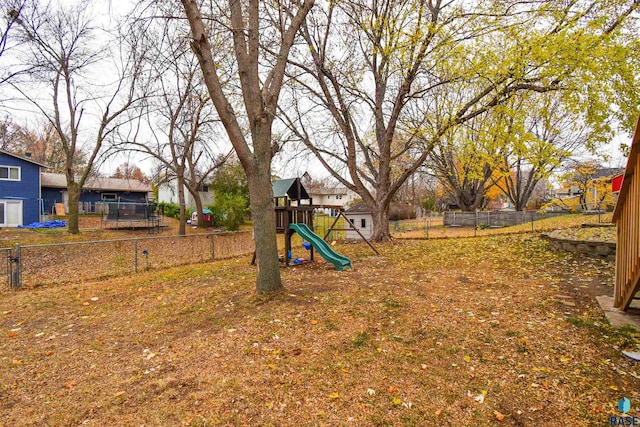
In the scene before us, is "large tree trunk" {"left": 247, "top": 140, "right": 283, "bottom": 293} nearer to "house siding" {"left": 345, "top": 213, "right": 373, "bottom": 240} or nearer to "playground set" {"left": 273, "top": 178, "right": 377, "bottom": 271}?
"playground set" {"left": 273, "top": 178, "right": 377, "bottom": 271}

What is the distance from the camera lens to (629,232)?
360 cm

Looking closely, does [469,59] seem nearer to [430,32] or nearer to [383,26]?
[430,32]

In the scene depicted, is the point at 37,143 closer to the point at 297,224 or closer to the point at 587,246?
the point at 297,224

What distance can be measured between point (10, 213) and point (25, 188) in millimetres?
1994

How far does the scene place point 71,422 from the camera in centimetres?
256

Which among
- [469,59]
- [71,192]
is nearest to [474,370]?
[469,59]

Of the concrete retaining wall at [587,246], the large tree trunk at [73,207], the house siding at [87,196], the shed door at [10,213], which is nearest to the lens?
the concrete retaining wall at [587,246]

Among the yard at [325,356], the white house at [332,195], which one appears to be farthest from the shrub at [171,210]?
the white house at [332,195]

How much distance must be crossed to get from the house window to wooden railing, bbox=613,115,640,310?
30.3m

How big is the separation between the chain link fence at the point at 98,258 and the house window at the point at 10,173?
1460 centimetres

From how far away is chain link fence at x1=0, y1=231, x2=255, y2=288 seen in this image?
8.12 metres

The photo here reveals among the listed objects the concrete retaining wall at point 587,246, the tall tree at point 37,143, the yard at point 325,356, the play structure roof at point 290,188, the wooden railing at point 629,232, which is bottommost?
the yard at point 325,356

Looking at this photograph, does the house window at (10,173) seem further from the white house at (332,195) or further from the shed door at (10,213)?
the white house at (332,195)

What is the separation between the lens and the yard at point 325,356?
8.71 ft
